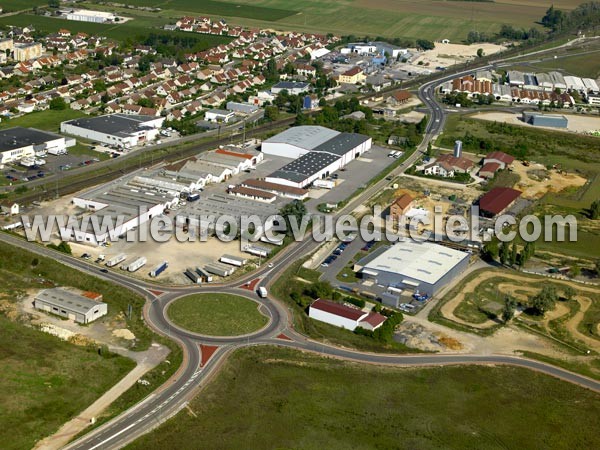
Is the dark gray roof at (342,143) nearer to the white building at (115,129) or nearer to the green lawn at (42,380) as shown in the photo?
the white building at (115,129)

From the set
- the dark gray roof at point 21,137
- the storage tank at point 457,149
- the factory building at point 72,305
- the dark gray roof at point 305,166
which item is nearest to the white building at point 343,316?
the factory building at point 72,305

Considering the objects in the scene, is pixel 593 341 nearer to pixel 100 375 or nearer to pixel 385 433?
pixel 385 433

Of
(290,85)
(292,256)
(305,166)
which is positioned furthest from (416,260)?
(290,85)

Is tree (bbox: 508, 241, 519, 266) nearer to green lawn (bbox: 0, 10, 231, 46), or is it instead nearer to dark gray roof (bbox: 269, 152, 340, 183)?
dark gray roof (bbox: 269, 152, 340, 183)

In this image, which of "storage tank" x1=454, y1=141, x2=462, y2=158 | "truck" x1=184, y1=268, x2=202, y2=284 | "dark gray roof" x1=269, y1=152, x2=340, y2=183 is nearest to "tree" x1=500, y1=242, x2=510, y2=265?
"dark gray roof" x1=269, y1=152, x2=340, y2=183

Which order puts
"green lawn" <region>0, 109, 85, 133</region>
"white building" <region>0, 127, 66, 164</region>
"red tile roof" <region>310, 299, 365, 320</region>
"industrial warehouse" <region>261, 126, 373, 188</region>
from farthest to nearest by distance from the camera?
"green lawn" <region>0, 109, 85, 133</region>
"white building" <region>0, 127, 66, 164</region>
"industrial warehouse" <region>261, 126, 373, 188</region>
"red tile roof" <region>310, 299, 365, 320</region>

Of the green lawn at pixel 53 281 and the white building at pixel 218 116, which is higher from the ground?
the white building at pixel 218 116

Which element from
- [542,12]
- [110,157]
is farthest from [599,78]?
[110,157]
